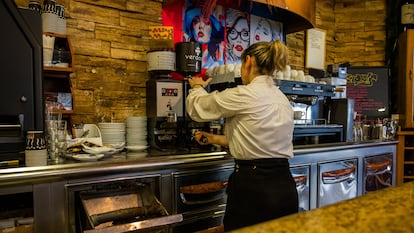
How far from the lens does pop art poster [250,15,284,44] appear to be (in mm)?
3391

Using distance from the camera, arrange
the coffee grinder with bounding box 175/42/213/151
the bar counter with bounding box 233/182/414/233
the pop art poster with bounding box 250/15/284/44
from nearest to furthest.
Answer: the bar counter with bounding box 233/182/414/233
the coffee grinder with bounding box 175/42/213/151
the pop art poster with bounding box 250/15/284/44

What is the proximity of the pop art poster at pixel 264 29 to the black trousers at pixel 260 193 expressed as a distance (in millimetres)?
1968

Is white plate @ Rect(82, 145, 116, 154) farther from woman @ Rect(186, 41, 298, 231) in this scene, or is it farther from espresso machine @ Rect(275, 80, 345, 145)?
espresso machine @ Rect(275, 80, 345, 145)

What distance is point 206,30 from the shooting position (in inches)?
119

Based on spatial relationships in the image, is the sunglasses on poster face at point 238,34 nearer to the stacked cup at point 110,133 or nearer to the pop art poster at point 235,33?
the pop art poster at point 235,33

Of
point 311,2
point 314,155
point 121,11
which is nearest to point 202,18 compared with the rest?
point 121,11

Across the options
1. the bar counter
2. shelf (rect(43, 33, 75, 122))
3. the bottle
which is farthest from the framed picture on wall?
Result: the bar counter

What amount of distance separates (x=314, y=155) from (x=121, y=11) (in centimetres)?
197

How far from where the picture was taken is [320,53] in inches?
164

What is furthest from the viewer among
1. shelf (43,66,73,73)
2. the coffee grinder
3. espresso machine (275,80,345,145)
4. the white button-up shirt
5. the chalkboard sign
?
the chalkboard sign

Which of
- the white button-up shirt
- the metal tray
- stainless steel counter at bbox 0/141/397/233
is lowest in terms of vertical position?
the metal tray

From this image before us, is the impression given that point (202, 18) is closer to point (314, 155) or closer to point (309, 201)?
point (314, 155)

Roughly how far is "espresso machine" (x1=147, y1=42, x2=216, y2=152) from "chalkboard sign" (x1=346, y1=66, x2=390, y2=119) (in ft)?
8.81

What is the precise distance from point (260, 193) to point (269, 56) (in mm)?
765
